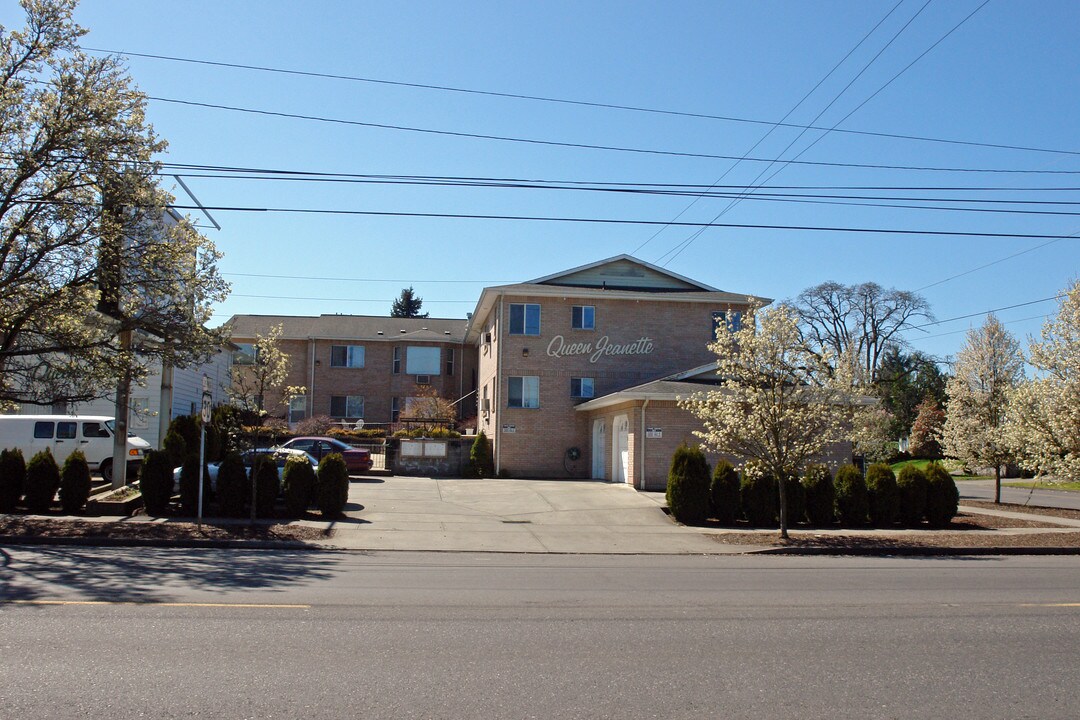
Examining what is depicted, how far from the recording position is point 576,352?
1256 inches

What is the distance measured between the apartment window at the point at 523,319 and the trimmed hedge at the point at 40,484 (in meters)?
17.1

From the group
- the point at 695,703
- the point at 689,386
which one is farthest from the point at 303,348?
the point at 695,703

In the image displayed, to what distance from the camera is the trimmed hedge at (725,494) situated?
19.7m

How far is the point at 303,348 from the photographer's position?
4525 cm

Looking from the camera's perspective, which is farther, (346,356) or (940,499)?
(346,356)

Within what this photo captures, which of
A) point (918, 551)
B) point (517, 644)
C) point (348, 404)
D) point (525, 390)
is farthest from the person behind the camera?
point (348, 404)

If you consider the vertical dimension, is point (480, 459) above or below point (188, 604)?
above

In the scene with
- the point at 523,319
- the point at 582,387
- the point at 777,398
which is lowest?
the point at 777,398

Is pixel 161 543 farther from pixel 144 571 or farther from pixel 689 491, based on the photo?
pixel 689 491

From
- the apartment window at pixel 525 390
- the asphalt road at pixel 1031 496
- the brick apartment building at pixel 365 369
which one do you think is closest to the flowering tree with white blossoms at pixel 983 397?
the asphalt road at pixel 1031 496

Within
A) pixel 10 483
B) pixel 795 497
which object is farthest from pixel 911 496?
pixel 10 483

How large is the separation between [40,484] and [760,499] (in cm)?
1573

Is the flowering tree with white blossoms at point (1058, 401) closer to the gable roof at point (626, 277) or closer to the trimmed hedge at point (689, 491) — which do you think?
the trimmed hedge at point (689, 491)

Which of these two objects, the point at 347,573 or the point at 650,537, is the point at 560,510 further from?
the point at 347,573
